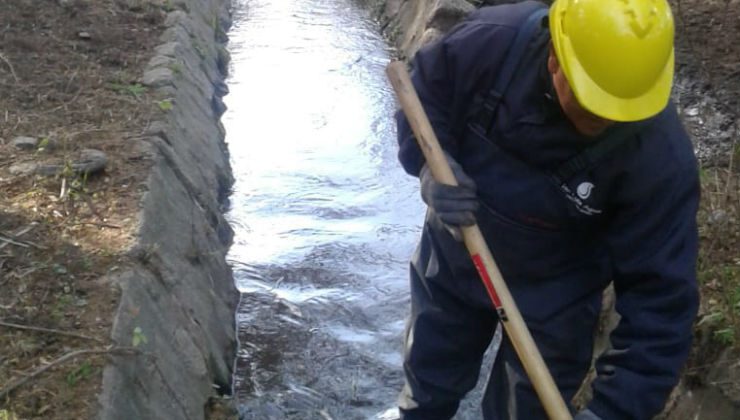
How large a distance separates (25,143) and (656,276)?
132 inches

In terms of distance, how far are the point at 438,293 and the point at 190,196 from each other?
244 cm

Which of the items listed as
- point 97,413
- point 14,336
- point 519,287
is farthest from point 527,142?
point 14,336

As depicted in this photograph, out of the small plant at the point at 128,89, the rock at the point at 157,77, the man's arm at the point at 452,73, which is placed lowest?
the rock at the point at 157,77

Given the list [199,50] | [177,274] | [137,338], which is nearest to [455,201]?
[137,338]

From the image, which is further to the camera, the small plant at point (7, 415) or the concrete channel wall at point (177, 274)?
the concrete channel wall at point (177, 274)

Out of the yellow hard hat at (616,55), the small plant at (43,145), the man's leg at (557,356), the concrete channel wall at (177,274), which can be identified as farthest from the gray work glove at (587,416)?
the small plant at (43,145)

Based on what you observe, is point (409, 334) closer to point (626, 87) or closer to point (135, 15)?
point (626, 87)

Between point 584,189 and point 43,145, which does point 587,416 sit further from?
point 43,145

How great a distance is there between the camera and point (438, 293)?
145 inches

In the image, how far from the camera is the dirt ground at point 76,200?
3744 mm

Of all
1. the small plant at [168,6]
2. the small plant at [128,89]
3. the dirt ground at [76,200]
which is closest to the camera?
the dirt ground at [76,200]

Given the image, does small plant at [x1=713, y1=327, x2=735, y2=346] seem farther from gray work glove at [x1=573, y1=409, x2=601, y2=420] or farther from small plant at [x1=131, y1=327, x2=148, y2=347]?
small plant at [x1=131, y1=327, x2=148, y2=347]

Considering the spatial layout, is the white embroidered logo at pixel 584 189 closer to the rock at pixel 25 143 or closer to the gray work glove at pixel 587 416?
the gray work glove at pixel 587 416

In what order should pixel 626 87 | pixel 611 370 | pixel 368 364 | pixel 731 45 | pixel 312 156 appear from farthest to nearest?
pixel 312 156 → pixel 731 45 → pixel 368 364 → pixel 611 370 → pixel 626 87
